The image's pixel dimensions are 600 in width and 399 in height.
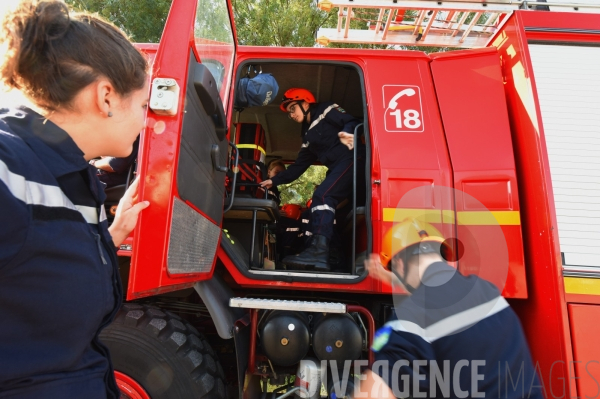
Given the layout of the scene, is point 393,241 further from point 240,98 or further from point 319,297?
point 240,98

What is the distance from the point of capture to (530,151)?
2330 mm

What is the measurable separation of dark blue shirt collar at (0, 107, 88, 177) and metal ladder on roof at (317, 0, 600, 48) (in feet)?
6.90

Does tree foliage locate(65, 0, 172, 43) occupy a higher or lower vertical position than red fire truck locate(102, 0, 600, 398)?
higher

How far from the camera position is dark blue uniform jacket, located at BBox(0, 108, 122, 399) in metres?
0.71

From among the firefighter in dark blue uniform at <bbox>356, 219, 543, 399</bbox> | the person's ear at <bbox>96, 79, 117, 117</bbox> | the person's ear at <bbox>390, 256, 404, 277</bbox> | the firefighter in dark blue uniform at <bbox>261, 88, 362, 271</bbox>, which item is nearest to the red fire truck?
the firefighter in dark blue uniform at <bbox>261, 88, 362, 271</bbox>

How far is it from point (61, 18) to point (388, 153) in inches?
76.6

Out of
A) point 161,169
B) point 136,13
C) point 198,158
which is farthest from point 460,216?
point 136,13

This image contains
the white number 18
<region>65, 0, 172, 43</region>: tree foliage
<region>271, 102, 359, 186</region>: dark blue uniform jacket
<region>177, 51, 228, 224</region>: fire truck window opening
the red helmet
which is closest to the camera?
<region>177, 51, 228, 224</region>: fire truck window opening

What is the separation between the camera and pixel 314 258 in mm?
2830

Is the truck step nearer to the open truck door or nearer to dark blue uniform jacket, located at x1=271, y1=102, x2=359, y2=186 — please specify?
the open truck door

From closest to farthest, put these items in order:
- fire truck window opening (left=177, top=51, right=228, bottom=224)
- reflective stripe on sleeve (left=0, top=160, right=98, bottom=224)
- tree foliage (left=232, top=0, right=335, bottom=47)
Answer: reflective stripe on sleeve (left=0, top=160, right=98, bottom=224) < fire truck window opening (left=177, top=51, right=228, bottom=224) < tree foliage (left=232, top=0, right=335, bottom=47)

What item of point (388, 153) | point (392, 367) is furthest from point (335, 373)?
point (388, 153)

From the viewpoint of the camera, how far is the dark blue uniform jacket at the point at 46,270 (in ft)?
2.32

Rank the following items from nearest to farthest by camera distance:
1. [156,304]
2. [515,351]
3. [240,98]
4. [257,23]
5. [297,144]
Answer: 1. [515,351]
2. [156,304]
3. [240,98]
4. [297,144]
5. [257,23]
